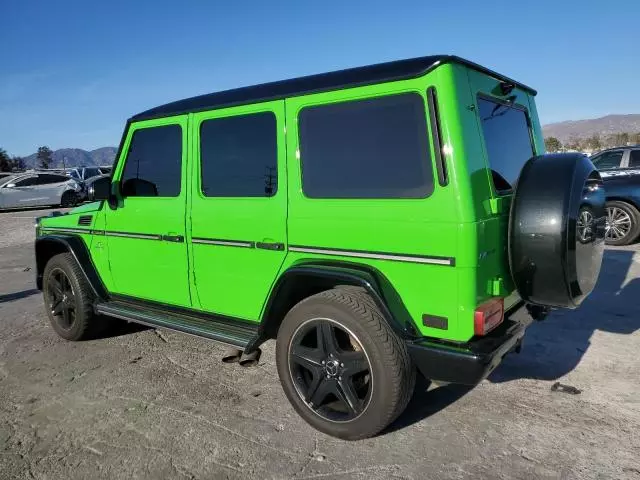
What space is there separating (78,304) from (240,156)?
7.66ft

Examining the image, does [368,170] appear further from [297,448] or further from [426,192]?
[297,448]

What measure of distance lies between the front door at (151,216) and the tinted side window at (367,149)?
3.95 ft

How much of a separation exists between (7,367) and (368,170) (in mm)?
3637

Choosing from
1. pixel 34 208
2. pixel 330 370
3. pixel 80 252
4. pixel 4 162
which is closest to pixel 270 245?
pixel 330 370

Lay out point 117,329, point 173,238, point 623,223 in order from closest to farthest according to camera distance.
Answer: point 173,238 → point 117,329 → point 623,223

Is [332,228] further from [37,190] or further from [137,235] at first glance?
[37,190]

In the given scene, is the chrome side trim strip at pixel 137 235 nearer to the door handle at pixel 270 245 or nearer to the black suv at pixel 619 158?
the door handle at pixel 270 245

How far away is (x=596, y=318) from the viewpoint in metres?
4.98

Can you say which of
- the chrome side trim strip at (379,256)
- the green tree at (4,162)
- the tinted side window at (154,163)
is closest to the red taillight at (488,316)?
the chrome side trim strip at (379,256)

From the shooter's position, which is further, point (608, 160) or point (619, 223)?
point (608, 160)

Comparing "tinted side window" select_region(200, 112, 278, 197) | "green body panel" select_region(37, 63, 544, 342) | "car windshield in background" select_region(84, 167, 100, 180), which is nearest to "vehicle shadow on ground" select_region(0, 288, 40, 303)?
"green body panel" select_region(37, 63, 544, 342)

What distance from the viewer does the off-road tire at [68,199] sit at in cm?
2000

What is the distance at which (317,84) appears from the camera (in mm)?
2979

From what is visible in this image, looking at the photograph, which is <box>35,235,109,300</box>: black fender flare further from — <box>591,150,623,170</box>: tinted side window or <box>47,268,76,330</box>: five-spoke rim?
<box>591,150,623,170</box>: tinted side window
